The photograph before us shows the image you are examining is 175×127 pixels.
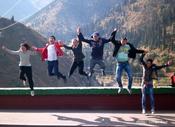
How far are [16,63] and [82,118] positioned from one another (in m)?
78.2

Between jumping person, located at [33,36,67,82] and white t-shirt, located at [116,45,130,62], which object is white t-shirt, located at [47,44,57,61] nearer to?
jumping person, located at [33,36,67,82]

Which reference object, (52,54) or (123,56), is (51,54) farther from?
(123,56)

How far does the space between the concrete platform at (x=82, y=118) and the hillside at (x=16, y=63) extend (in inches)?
2471

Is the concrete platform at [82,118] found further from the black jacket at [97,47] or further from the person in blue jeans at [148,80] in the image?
the black jacket at [97,47]

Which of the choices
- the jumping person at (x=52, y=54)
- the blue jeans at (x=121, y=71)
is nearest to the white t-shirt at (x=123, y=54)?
the blue jeans at (x=121, y=71)

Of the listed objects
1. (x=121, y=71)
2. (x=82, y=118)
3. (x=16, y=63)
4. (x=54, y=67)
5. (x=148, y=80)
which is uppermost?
(x=16, y=63)

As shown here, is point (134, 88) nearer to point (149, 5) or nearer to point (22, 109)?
point (22, 109)

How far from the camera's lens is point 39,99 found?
15.9 m

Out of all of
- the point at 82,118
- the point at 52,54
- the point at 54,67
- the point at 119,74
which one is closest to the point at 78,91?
the point at 54,67

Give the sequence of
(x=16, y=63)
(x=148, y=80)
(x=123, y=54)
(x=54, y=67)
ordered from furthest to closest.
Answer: (x=16, y=63)
(x=54, y=67)
(x=123, y=54)
(x=148, y=80)

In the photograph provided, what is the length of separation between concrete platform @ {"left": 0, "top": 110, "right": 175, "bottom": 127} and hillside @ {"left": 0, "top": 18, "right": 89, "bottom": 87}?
62.8 meters

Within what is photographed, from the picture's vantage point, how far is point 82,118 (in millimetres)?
13242

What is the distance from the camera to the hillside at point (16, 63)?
8381 centimetres

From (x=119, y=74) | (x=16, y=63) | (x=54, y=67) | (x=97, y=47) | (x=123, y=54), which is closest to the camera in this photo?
(x=119, y=74)
